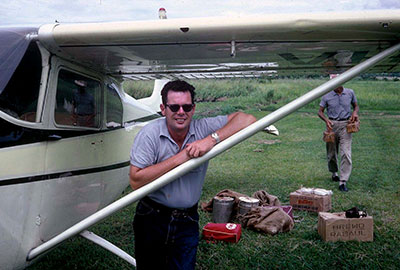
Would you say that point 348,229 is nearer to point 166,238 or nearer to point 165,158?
point 166,238

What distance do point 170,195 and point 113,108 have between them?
2033mm

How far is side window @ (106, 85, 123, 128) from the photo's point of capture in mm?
4082

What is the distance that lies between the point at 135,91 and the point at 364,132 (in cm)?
972

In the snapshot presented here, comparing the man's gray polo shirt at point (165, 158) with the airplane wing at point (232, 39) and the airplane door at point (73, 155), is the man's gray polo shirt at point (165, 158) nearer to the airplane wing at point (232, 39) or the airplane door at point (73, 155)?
the airplane wing at point (232, 39)

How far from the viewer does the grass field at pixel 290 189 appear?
13.3ft

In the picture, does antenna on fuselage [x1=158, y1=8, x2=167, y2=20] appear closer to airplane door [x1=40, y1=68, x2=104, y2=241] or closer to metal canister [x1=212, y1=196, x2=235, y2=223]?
airplane door [x1=40, y1=68, x2=104, y2=241]

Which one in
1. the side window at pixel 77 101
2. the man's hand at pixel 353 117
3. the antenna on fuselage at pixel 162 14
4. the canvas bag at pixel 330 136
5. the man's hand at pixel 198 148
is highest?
the antenna on fuselage at pixel 162 14

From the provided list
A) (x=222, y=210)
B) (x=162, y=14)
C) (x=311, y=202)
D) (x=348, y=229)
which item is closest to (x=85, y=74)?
(x=162, y=14)

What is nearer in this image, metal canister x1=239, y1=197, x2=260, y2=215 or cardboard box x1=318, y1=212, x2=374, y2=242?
cardboard box x1=318, y1=212, x2=374, y2=242

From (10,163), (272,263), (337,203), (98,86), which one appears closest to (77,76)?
(98,86)

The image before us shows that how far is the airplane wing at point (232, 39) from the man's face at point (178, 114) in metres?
0.38

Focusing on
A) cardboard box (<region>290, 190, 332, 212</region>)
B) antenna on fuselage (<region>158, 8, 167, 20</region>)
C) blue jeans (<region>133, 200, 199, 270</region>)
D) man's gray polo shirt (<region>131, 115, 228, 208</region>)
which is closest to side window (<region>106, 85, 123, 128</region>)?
antenna on fuselage (<region>158, 8, 167, 20</region>)

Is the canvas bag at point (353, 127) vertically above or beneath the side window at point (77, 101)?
beneath

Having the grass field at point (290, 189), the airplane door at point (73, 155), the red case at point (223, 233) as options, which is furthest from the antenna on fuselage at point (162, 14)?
the red case at point (223, 233)
